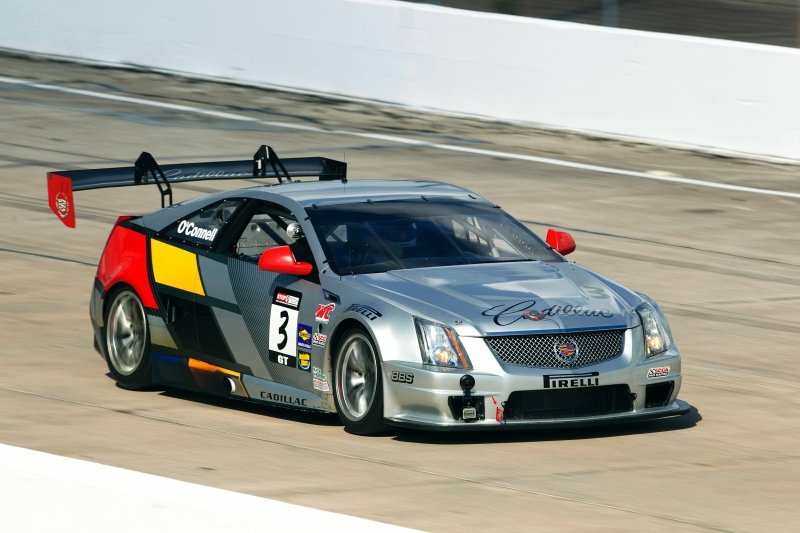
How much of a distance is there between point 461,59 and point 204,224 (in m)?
13.4

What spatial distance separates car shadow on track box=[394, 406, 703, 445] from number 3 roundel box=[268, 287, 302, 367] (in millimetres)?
751

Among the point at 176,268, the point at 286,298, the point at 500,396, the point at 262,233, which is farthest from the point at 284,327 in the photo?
the point at 500,396

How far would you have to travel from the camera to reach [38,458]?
5.24 m

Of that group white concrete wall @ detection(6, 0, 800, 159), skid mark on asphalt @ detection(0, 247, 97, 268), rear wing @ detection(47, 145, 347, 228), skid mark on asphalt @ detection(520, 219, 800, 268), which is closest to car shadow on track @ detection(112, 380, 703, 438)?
rear wing @ detection(47, 145, 347, 228)

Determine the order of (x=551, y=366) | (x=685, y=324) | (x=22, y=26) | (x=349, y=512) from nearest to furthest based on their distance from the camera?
1. (x=349, y=512)
2. (x=551, y=366)
3. (x=685, y=324)
4. (x=22, y=26)

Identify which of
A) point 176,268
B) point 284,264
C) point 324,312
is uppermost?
point 284,264

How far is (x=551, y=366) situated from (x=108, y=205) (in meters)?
9.60

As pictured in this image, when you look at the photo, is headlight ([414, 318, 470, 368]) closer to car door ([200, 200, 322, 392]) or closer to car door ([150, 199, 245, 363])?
car door ([200, 200, 322, 392])

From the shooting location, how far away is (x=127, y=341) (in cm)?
1022

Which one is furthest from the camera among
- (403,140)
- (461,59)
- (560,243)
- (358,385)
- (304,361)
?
(461,59)

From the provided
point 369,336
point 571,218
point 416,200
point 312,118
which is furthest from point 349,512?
point 312,118

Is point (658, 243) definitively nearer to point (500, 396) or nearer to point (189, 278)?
point (189, 278)

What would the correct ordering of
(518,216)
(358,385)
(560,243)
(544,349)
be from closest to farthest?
(544,349), (358,385), (560,243), (518,216)

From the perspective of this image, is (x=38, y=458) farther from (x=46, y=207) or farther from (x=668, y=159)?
(x=668, y=159)
